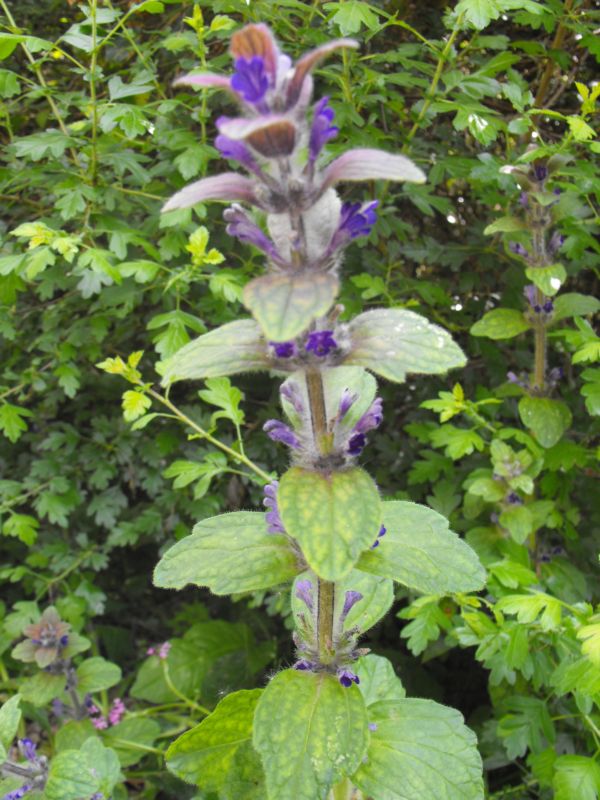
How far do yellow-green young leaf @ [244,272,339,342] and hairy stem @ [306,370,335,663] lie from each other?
17cm

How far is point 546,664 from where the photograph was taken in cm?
182

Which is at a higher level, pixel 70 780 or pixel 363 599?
pixel 363 599

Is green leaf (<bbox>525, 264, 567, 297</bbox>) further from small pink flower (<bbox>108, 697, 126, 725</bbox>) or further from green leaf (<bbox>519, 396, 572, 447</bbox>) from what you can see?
small pink flower (<bbox>108, 697, 126, 725</bbox>)

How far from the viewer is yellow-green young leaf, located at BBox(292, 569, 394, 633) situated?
1390mm

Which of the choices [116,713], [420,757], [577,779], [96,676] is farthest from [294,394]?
[116,713]

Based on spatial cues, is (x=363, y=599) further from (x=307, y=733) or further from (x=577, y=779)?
(x=577, y=779)

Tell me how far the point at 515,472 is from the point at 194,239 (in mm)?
1043

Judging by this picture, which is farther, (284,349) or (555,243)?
(555,243)

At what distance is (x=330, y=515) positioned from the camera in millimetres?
1006

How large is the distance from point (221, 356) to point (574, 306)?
1428mm

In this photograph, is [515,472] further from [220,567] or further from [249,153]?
[249,153]

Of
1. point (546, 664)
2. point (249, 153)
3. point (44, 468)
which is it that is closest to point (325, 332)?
point (249, 153)

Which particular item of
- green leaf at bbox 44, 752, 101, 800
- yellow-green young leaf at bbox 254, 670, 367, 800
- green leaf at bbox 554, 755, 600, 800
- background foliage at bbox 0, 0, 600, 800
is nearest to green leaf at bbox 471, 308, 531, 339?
background foliage at bbox 0, 0, 600, 800

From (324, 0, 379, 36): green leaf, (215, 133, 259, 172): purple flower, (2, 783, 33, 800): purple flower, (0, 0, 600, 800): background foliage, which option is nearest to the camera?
(215, 133, 259, 172): purple flower
